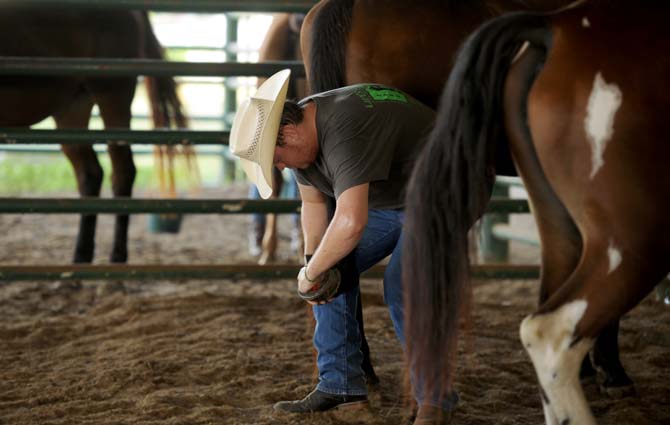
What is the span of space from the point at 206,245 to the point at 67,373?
11.4 ft

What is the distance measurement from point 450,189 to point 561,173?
0.25m

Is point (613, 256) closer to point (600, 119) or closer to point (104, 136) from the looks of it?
point (600, 119)

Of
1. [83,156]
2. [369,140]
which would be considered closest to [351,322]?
[369,140]

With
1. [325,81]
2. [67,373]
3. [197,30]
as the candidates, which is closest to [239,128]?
[325,81]

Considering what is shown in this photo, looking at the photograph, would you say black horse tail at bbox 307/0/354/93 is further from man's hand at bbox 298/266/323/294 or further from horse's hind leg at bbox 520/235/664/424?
horse's hind leg at bbox 520/235/664/424

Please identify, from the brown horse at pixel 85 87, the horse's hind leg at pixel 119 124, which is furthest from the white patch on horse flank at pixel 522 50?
the horse's hind leg at pixel 119 124

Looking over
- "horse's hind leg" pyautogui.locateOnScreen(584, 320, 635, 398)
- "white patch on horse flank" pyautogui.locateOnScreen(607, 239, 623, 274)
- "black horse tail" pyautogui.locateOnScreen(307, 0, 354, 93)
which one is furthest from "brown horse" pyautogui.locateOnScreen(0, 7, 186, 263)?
"white patch on horse flank" pyautogui.locateOnScreen(607, 239, 623, 274)

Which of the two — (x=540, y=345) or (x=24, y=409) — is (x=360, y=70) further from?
(x=24, y=409)

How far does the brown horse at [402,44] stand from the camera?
2975 millimetres

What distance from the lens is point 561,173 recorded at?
6.05 ft

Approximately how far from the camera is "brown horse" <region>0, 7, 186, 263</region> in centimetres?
447

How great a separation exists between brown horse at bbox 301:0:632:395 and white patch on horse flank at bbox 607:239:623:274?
128 centimetres

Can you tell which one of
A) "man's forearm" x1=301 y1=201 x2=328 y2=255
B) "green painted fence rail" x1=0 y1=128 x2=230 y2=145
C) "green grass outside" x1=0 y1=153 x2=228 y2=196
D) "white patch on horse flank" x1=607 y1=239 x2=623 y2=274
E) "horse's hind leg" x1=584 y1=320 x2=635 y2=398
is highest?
"white patch on horse flank" x1=607 y1=239 x2=623 y2=274

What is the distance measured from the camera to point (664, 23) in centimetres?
189
